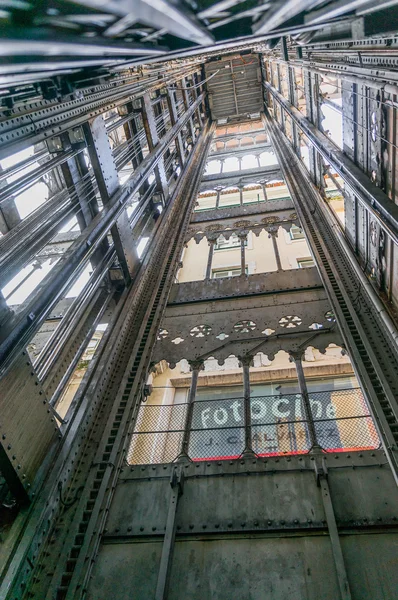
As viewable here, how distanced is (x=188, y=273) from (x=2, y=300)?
11537 millimetres

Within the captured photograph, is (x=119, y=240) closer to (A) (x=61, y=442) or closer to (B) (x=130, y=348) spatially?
(B) (x=130, y=348)

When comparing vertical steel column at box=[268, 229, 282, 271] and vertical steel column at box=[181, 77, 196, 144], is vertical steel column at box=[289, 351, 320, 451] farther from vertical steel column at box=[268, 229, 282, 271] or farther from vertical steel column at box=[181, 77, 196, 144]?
vertical steel column at box=[181, 77, 196, 144]

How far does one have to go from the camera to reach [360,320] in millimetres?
5445

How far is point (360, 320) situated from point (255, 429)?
4595 millimetres

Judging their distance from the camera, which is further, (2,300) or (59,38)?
(2,300)

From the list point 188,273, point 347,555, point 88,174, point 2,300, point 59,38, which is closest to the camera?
point 59,38

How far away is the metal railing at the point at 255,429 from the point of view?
197 inches

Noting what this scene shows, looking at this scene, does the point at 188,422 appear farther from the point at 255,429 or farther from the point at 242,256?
the point at 255,429

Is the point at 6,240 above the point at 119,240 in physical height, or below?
A: above

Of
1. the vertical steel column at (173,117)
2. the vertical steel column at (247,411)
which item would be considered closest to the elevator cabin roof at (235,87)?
the vertical steel column at (173,117)

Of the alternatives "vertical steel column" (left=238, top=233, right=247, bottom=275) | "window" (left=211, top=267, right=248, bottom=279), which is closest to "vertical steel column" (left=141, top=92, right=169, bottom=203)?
"vertical steel column" (left=238, top=233, right=247, bottom=275)

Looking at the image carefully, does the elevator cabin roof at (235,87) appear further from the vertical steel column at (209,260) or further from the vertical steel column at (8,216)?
the vertical steel column at (8,216)

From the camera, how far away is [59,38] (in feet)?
7.28

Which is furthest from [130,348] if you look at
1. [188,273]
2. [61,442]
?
[188,273]
